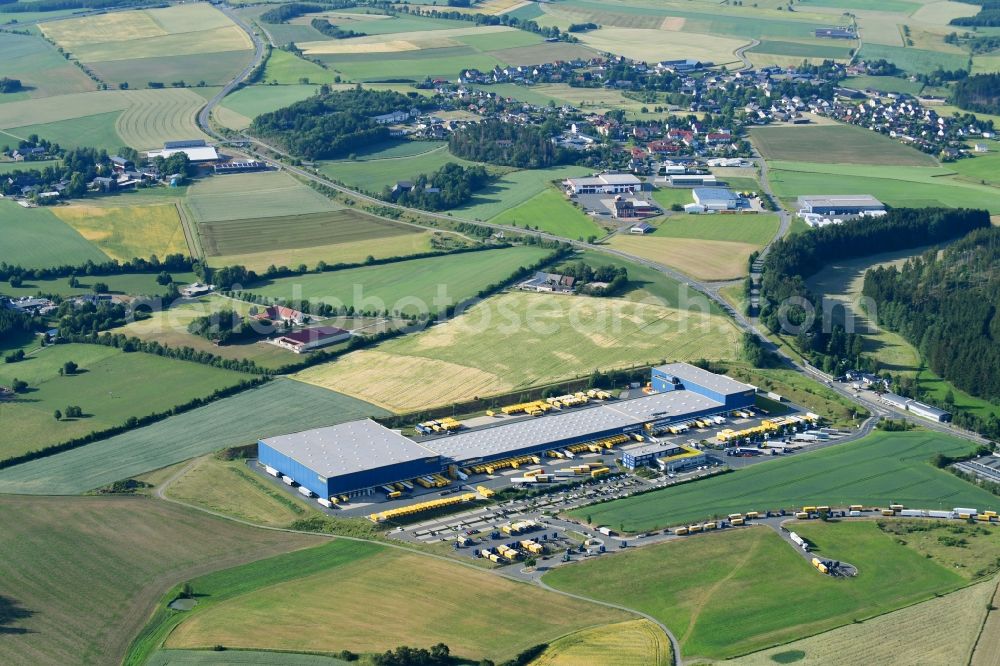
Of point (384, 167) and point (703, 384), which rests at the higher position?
point (384, 167)

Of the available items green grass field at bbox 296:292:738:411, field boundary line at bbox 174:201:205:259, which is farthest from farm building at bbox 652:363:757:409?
field boundary line at bbox 174:201:205:259

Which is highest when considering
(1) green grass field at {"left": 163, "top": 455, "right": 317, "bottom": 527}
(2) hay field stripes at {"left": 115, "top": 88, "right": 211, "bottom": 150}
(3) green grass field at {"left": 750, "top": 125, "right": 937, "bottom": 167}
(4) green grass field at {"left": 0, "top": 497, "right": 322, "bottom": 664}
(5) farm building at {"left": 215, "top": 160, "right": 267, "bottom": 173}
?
(3) green grass field at {"left": 750, "top": 125, "right": 937, "bottom": 167}

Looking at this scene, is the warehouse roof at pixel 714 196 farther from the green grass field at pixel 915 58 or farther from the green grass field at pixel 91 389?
the green grass field at pixel 915 58

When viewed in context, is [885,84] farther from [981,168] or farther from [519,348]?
[519,348]

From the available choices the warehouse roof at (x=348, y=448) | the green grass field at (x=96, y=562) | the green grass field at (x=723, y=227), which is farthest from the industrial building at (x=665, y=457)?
the green grass field at (x=723, y=227)

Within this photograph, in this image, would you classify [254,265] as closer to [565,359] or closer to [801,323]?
[565,359]

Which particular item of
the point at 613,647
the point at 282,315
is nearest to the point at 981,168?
the point at 282,315

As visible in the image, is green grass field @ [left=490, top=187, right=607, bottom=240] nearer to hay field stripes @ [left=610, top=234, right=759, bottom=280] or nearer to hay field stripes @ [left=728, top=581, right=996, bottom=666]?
hay field stripes @ [left=610, top=234, right=759, bottom=280]
